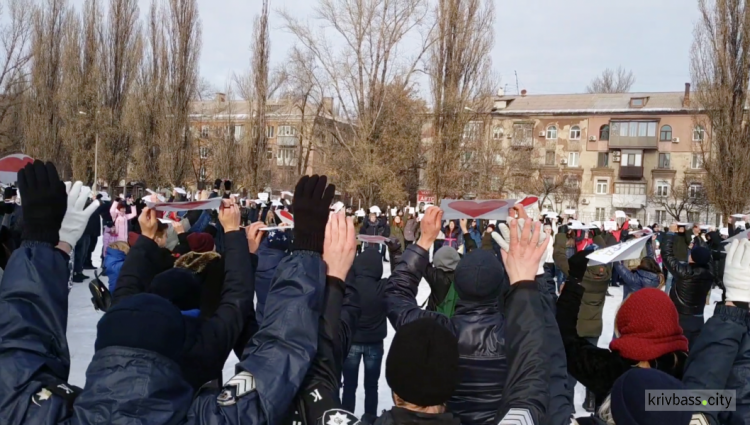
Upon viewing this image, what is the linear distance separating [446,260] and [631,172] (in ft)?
153

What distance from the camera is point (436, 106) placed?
25.0m

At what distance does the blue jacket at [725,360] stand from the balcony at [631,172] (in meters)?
48.4

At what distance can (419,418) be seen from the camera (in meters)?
1.68

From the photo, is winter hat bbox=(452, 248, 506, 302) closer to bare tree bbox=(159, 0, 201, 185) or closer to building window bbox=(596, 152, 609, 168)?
bare tree bbox=(159, 0, 201, 185)

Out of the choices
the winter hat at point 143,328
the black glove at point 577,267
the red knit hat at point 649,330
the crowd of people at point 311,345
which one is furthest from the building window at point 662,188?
the winter hat at point 143,328

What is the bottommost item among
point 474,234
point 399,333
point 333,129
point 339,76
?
point 474,234

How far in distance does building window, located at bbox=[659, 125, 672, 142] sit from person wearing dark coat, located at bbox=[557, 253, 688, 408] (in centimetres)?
4921

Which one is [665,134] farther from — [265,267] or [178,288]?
[178,288]

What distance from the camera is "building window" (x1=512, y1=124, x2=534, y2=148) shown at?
45844 mm

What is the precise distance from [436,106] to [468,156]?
3973 mm

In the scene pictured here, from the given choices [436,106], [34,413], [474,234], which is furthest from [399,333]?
[436,106]

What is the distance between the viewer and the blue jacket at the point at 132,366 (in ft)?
5.36

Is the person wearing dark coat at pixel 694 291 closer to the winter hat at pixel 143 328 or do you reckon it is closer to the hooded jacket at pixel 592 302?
the hooded jacket at pixel 592 302

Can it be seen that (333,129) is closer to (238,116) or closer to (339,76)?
(339,76)
